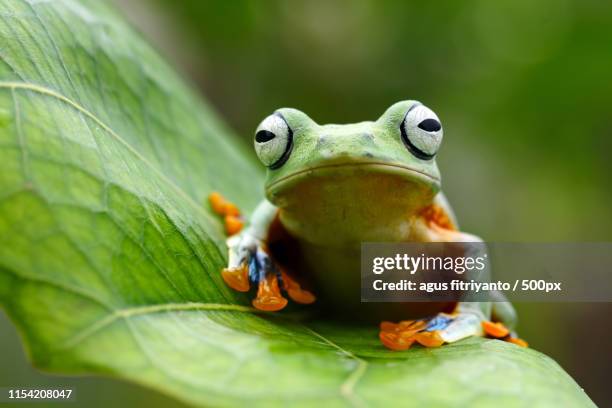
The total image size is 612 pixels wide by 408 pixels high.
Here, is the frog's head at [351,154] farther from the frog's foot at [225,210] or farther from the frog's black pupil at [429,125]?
the frog's foot at [225,210]

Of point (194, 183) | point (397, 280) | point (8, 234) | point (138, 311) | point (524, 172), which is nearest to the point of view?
point (8, 234)

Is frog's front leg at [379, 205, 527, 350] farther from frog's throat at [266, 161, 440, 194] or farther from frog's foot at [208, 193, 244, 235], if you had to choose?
frog's foot at [208, 193, 244, 235]

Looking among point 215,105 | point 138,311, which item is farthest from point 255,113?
point 138,311

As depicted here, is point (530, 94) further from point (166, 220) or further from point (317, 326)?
point (166, 220)

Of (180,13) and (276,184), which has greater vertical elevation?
(180,13)

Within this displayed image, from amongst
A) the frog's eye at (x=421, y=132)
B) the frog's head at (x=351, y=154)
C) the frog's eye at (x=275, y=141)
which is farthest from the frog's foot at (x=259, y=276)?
the frog's eye at (x=421, y=132)

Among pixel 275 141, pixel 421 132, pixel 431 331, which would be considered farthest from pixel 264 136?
pixel 431 331

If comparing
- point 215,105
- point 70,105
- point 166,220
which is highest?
point 215,105
